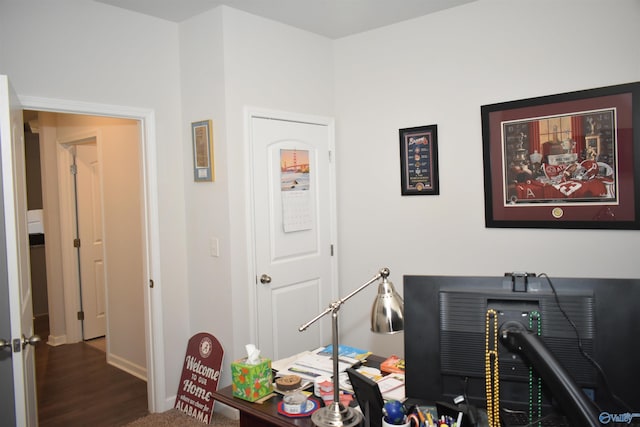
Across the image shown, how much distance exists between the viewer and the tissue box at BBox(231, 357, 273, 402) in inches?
73.1

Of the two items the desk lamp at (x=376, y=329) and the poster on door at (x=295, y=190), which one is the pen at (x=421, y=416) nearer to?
the desk lamp at (x=376, y=329)

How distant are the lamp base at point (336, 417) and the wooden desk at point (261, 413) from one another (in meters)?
0.05

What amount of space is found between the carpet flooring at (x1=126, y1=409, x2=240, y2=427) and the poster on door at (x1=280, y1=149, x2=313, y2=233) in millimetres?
1343

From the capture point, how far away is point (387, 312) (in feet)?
5.39

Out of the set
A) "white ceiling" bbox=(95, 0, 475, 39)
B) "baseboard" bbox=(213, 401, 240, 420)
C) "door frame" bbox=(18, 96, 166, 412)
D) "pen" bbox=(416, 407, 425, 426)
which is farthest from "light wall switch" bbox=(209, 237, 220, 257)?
"pen" bbox=(416, 407, 425, 426)

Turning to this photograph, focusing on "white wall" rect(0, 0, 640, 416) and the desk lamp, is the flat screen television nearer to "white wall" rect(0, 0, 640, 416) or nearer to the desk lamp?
the desk lamp

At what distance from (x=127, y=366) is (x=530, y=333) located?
386 cm

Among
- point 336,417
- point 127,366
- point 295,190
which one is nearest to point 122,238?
point 127,366

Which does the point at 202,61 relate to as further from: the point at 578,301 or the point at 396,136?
the point at 578,301

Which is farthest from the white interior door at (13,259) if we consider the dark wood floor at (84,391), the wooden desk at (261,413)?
the dark wood floor at (84,391)

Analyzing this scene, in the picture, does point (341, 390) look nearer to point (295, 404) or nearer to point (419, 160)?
point (295, 404)

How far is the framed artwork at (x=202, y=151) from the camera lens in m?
3.27

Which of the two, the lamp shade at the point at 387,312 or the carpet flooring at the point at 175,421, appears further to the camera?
the carpet flooring at the point at 175,421

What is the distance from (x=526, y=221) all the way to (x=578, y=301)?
190cm
